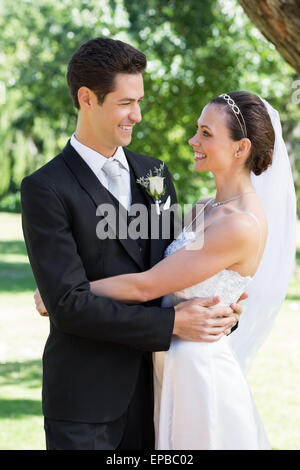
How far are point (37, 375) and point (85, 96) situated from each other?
6853 millimetres

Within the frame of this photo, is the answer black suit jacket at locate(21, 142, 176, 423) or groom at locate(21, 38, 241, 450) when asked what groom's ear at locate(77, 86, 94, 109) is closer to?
groom at locate(21, 38, 241, 450)

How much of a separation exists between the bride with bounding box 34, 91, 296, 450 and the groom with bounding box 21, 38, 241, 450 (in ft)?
0.30

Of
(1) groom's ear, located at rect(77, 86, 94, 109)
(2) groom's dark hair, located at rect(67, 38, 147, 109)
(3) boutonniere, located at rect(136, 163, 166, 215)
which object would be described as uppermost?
(2) groom's dark hair, located at rect(67, 38, 147, 109)

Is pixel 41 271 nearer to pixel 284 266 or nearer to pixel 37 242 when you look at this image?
pixel 37 242

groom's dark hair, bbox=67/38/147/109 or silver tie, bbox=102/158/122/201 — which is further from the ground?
groom's dark hair, bbox=67/38/147/109

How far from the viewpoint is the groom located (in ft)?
10.2

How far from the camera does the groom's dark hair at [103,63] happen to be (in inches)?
128

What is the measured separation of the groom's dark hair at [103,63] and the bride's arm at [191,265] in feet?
2.43

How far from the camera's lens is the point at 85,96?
11.0ft

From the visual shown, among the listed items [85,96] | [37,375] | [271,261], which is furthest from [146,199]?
[37,375]

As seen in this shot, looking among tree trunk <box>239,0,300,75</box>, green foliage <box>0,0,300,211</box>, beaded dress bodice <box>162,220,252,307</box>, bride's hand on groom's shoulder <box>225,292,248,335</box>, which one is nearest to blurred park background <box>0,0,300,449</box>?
green foliage <box>0,0,300,211</box>

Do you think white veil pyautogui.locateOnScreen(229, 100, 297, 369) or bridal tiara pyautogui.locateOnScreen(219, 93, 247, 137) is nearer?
bridal tiara pyautogui.locateOnScreen(219, 93, 247, 137)

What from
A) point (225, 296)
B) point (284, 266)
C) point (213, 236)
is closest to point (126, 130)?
point (213, 236)

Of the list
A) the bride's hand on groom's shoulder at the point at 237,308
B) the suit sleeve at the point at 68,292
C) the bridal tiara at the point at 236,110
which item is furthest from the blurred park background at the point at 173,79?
the suit sleeve at the point at 68,292
